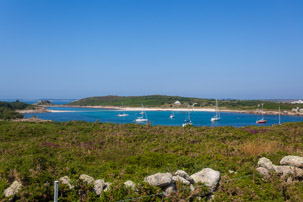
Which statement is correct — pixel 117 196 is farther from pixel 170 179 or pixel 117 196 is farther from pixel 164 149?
pixel 164 149

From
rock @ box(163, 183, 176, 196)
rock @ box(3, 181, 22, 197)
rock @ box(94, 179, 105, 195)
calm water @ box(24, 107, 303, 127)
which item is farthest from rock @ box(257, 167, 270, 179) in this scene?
calm water @ box(24, 107, 303, 127)

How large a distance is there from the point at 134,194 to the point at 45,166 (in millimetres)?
4138

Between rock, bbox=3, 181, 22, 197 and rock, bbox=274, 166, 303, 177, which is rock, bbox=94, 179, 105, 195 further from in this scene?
rock, bbox=274, 166, 303, 177

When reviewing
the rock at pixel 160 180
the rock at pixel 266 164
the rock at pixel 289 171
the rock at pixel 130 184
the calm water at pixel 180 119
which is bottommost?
the calm water at pixel 180 119

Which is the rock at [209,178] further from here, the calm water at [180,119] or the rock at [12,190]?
the calm water at [180,119]

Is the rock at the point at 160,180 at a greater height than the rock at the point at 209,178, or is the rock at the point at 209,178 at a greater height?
the rock at the point at 160,180

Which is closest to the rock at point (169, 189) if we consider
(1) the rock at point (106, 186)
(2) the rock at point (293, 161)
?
(1) the rock at point (106, 186)

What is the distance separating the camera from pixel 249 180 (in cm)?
714

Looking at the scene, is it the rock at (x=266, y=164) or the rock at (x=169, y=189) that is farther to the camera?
the rock at (x=266, y=164)

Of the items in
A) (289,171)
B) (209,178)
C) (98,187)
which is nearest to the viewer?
(98,187)

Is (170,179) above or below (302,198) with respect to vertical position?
above

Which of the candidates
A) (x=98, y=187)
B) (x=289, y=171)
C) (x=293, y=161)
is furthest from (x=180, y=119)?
(x=98, y=187)

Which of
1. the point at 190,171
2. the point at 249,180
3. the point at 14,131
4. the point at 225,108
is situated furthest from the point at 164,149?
the point at 225,108

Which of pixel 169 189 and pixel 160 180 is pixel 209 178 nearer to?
pixel 169 189
